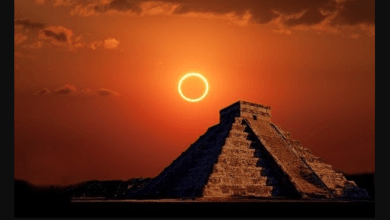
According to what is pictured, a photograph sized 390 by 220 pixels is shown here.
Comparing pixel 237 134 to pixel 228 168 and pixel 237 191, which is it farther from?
pixel 237 191

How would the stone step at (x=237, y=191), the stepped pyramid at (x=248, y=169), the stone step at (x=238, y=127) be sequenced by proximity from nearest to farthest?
the stone step at (x=237, y=191), the stepped pyramid at (x=248, y=169), the stone step at (x=238, y=127)

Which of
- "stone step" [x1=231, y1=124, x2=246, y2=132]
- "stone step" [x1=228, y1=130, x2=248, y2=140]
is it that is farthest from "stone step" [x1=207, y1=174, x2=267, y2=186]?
"stone step" [x1=231, y1=124, x2=246, y2=132]

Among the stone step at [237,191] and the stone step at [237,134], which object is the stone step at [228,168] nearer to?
the stone step at [237,191]

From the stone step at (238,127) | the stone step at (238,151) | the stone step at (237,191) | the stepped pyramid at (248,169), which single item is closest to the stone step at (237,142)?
the stepped pyramid at (248,169)

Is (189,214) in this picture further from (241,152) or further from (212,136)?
(212,136)

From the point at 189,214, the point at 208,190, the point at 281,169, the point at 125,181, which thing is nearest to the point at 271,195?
the point at 281,169

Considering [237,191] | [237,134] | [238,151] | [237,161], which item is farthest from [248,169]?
[237,134]

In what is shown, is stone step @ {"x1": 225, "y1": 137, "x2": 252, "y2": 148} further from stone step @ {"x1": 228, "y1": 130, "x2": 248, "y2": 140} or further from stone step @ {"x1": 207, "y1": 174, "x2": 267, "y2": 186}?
stone step @ {"x1": 207, "y1": 174, "x2": 267, "y2": 186}

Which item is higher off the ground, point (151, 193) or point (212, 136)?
point (212, 136)
